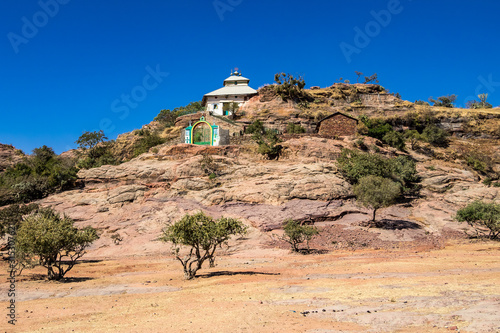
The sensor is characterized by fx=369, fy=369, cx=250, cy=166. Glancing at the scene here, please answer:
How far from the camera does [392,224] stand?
93.8 feet

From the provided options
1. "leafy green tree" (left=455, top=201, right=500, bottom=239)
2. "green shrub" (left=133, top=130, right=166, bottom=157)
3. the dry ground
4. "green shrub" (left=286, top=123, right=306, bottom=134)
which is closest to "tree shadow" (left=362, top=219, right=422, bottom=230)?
"leafy green tree" (left=455, top=201, right=500, bottom=239)

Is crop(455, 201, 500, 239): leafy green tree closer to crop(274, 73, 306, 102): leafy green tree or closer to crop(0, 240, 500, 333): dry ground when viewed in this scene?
crop(0, 240, 500, 333): dry ground

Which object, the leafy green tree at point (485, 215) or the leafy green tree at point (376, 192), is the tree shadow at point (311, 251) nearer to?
the leafy green tree at point (376, 192)

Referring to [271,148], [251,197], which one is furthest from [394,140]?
[251,197]

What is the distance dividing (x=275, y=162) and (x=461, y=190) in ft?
57.1

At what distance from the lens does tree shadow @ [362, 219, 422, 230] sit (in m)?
28.0

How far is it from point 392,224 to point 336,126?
1992 cm

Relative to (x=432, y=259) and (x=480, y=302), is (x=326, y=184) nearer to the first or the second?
(x=432, y=259)

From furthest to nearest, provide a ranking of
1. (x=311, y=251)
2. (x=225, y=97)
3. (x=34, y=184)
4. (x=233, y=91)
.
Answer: (x=233, y=91)
(x=225, y=97)
(x=34, y=184)
(x=311, y=251)

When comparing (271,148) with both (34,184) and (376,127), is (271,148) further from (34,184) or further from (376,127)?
(34,184)

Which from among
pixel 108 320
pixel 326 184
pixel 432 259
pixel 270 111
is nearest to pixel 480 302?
pixel 432 259

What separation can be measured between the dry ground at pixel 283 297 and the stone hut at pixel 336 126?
25994mm

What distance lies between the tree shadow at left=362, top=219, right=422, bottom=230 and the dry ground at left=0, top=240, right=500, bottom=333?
6569mm

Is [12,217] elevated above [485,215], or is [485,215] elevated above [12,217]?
[12,217]
